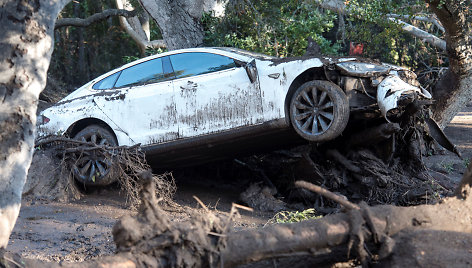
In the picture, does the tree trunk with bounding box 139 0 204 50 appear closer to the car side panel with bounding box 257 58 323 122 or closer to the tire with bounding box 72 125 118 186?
the tire with bounding box 72 125 118 186

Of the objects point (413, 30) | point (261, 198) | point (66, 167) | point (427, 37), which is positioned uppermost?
point (413, 30)

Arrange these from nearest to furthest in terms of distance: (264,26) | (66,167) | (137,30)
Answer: (66,167), (264,26), (137,30)

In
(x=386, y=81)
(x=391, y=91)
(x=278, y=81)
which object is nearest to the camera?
(x=391, y=91)

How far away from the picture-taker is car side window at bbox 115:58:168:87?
8961 millimetres

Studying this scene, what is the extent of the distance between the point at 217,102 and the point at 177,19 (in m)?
5.07

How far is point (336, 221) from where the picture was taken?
4.20 m

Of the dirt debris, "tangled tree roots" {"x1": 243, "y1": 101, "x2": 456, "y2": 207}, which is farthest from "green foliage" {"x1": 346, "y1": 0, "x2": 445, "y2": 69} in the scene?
the dirt debris

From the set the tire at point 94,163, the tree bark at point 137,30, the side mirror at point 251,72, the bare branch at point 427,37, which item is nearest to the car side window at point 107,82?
the tire at point 94,163

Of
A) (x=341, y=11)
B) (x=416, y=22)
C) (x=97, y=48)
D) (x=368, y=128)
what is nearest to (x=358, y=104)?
(x=368, y=128)

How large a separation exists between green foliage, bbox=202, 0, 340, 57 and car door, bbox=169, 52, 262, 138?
3.92 meters

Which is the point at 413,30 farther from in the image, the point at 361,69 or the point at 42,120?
the point at 42,120

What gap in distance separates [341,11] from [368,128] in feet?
26.3

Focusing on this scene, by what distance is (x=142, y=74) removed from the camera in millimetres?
9078

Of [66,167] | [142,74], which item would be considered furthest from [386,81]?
[66,167]
